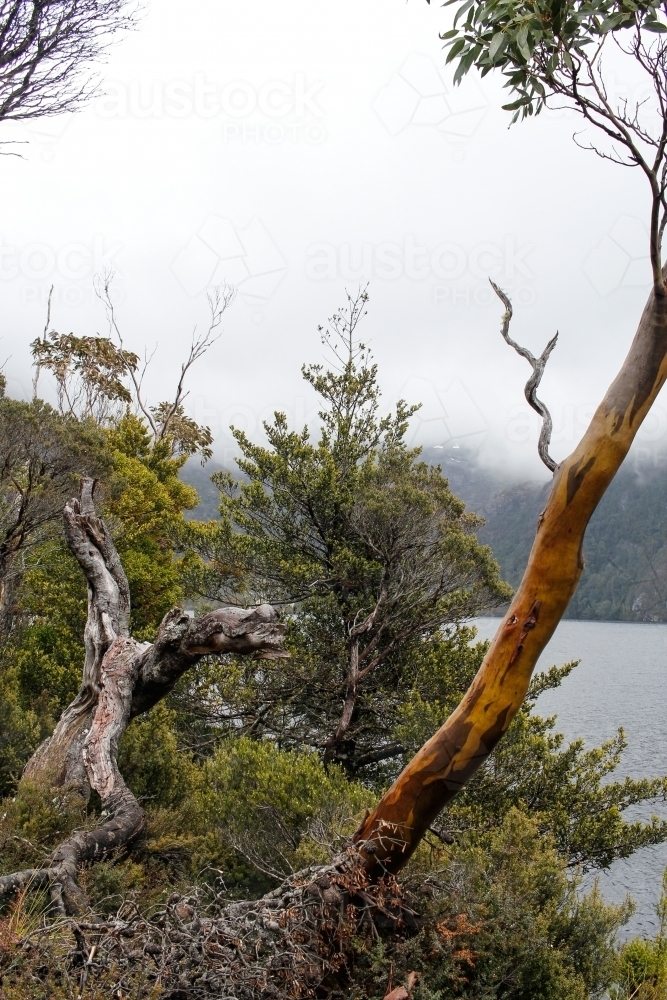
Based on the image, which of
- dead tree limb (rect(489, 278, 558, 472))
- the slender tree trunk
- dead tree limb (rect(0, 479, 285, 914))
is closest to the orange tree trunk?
dead tree limb (rect(489, 278, 558, 472))

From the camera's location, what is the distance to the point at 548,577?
325 centimetres

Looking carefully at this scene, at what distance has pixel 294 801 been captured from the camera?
308 inches

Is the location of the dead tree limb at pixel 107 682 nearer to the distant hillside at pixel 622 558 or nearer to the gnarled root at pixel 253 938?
the gnarled root at pixel 253 938

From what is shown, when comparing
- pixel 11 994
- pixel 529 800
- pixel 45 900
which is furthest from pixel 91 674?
pixel 529 800

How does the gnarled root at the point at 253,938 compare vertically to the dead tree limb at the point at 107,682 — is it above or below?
below

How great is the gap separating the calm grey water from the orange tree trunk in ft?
47.7

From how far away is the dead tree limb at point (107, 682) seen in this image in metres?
5.11

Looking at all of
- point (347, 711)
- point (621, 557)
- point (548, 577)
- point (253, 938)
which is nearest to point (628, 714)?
point (347, 711)

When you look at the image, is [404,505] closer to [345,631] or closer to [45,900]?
[345,631]

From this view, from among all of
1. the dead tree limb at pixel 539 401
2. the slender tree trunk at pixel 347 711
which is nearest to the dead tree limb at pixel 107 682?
the dead tree limb at pixel 539 401

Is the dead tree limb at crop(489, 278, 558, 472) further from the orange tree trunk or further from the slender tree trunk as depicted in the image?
the slender tree trunk

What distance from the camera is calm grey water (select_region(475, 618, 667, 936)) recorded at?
18.6 m

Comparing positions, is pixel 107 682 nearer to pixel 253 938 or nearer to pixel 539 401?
pixel 253 938

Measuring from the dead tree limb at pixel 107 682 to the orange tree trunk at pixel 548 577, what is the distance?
208 centimetres
